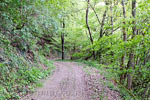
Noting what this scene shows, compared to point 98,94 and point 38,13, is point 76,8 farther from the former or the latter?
point 98,94

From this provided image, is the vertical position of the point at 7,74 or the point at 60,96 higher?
the point at 7,74

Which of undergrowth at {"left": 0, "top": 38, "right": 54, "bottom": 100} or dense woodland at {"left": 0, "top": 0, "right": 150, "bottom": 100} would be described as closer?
undergrowth at {"left": 0, "top": 38, "right": 54, "bottom": 100}

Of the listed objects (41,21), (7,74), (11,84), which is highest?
(41,21)

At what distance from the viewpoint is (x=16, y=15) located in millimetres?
6449

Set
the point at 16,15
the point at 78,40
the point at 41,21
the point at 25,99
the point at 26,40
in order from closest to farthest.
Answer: the point at 25,99
the point at 16,15
the point at 41,21
the point at 26,40
the point at 78,40

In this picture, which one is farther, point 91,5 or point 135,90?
point 91,5

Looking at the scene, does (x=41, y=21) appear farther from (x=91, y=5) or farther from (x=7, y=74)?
(x=91, y=5)

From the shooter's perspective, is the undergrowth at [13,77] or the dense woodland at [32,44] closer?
the undergrowth at [13,77]

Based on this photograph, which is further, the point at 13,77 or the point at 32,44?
the point at 32,44

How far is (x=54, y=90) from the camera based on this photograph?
5.64 m

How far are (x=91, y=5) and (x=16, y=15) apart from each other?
9.29 metres

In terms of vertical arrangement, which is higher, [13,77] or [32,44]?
[32,44]

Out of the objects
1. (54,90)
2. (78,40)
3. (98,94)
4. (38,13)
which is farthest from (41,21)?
(78,40)

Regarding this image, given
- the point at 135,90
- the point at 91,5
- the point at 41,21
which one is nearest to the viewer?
the point at 135,90
